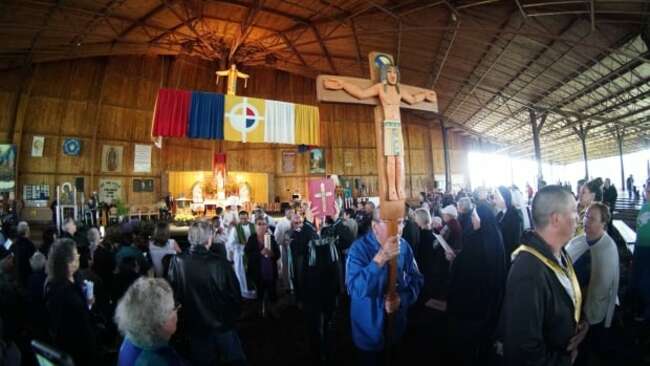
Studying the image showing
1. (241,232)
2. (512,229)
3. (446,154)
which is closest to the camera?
(512,229)

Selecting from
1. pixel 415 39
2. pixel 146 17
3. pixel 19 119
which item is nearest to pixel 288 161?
pixel 146 17

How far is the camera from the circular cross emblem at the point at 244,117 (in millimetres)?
10703

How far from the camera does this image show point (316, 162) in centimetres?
1945

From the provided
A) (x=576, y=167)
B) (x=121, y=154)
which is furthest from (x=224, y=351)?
(x=576, y=167)

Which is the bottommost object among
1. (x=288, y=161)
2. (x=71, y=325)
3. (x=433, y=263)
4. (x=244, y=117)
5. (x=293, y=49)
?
(x=433, y=263)

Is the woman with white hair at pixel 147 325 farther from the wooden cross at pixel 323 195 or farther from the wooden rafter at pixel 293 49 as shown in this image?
the wooden rafter at pixel 293 49

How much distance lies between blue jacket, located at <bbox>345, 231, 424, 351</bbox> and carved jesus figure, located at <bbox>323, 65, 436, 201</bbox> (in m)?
0.49

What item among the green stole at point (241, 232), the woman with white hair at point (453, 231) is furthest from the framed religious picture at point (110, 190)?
the woman with white hair at point (453, 231)

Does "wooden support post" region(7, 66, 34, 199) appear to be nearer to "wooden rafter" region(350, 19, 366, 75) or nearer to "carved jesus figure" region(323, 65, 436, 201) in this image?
"wooden rafter" region(350, 19, 366, 75)

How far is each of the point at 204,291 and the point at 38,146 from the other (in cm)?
1584

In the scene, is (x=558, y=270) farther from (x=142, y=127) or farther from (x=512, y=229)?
(x=142, y=127)

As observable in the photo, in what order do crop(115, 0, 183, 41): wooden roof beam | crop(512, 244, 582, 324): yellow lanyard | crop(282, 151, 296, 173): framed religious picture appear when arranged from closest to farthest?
crop(512, 244, 582, 324): yellow lanyard → crop(115, 0, 183, 41): wooden roof beam → crop(282, 151, 296, 173): framed religious picture

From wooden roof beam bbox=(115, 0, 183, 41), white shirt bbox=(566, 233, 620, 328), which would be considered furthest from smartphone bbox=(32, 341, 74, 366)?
wooden roof beam bbox=(115, 0, 183, 41)

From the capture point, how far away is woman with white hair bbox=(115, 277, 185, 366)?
1441 millimetres
